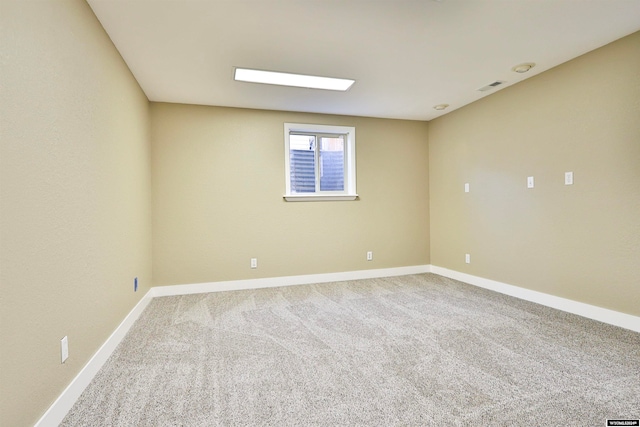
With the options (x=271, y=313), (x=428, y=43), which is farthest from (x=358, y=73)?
(x=271, y=313)

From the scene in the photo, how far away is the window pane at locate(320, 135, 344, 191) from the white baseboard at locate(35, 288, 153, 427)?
2.82 metres

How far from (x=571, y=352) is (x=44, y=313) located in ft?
10.2

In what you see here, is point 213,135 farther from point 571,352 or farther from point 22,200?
point 571,352

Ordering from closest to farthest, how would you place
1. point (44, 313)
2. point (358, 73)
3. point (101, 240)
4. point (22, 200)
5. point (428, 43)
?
point (22, 200)
point (44, 313)
point (101, 240)
point (428, 43)
point (358, 73)

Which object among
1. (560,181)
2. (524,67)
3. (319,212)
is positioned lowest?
(319,212)

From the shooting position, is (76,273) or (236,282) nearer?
(76,273)

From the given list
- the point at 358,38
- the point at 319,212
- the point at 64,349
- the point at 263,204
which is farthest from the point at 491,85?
the point at 64,349

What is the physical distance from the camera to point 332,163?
4.54 m

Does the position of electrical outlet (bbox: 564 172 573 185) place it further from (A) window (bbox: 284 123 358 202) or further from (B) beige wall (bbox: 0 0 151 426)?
(B) beige wall (bbox: 0 0 151 426)

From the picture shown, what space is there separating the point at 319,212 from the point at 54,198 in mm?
3076

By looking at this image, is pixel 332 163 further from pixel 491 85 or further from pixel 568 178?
pixel 568 178

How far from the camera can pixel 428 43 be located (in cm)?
246

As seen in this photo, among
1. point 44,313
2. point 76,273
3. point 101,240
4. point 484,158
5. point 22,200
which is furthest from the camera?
point 484,158

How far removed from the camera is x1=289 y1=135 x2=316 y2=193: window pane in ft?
14.3
